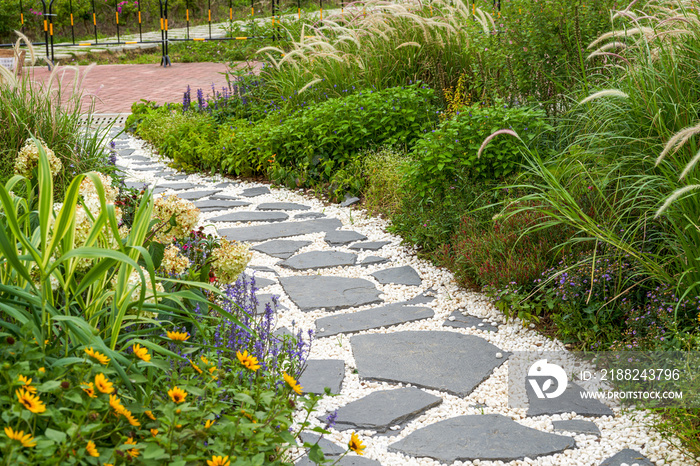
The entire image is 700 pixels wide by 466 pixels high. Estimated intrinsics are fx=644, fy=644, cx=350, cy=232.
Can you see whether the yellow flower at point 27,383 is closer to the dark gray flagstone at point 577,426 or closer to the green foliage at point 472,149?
the dark gray flagstone at point 577,426

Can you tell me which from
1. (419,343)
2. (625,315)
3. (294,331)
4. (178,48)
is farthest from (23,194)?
(178,48)

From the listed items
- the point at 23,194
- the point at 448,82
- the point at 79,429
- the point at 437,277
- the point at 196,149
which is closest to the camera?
the point at 79,429

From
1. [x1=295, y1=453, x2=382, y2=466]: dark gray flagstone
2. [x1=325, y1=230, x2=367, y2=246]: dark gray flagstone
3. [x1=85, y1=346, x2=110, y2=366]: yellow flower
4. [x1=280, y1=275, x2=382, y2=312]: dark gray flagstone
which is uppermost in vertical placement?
[x1=85, y1=346, x2=110, y2=366]: yellow flower

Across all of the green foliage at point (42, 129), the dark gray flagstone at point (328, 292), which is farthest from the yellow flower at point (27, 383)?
the green foliage at point (42, 129)

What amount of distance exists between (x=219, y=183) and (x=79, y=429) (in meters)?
5.53

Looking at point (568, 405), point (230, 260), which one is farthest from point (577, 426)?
point (230, 260)

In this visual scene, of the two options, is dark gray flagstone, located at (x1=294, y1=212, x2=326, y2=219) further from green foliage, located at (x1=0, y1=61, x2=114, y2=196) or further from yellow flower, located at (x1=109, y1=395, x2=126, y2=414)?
yellow flower, located at (x1=109, y1=395, x2=126, y2=414)

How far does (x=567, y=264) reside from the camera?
3.38m

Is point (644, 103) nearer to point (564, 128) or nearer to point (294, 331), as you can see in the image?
point (564, 128)

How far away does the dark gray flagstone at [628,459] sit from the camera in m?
2.30

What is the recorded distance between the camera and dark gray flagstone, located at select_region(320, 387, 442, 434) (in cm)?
258

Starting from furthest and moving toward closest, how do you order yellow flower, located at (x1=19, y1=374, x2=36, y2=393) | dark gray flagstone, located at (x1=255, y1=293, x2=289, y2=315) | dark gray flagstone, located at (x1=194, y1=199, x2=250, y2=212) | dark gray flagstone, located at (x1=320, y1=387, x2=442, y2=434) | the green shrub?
1. the green shrub
2. dark gray flagstone, located at (x1=194, y1=199, x2=250, y2=212)
3. dark gray flagstone, located at (x1=255, y1=293, x2=289, y2=315)
4. dark gray flagstone, located at (x1=320, y1=387, x2=442, y2=434)
5. yellow flower, located at (x1=19, y1=374, x2=36, y2=393)

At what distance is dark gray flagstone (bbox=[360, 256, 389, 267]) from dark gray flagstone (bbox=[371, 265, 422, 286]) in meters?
0.17

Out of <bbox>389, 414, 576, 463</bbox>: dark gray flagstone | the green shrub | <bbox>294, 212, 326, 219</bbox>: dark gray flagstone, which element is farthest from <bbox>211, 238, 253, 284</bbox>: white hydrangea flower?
the green shrub
